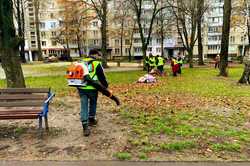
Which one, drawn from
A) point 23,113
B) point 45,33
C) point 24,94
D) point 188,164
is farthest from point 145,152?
point 45,33

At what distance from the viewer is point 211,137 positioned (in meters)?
5.62

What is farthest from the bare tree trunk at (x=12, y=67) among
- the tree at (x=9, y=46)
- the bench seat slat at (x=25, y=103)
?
the bench seat slat at (x=25, y=103)

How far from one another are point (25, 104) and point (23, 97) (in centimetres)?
41

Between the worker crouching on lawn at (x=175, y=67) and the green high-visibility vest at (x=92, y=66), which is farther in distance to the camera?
the worker crouching on lawn at (x=175, y=67)

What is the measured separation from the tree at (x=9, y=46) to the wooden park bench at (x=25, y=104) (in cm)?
287

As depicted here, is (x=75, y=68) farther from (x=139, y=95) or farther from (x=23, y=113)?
(x=139, y=95)

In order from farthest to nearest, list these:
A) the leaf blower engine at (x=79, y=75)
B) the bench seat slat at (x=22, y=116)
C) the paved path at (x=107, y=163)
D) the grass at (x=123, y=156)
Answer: the leaf blower engine at (x=79, y=75), the bench seat slat at (x=22, y=116), the grass at (x=123, y=156), the paved path at (x=107, y=163)

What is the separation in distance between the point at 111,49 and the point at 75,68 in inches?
3344

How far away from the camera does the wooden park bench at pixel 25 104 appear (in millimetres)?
5551

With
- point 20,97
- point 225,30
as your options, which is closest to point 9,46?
point 20,97

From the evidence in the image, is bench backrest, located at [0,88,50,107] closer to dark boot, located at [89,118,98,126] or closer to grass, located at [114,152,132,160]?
dark boot, located at [89,118,98,126]

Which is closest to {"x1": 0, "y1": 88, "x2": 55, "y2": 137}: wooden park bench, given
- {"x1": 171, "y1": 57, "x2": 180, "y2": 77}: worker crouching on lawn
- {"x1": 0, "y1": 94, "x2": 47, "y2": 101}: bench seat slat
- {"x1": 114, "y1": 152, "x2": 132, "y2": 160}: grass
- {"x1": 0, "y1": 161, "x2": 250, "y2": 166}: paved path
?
{"x1": 0, "y1": 94, "x2": 47, "y2": 101}: bench seat slat

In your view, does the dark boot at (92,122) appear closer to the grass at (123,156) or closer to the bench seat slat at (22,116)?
the bench seat slat at (22,116)

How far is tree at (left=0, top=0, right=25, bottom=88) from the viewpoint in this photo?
29.0ft
